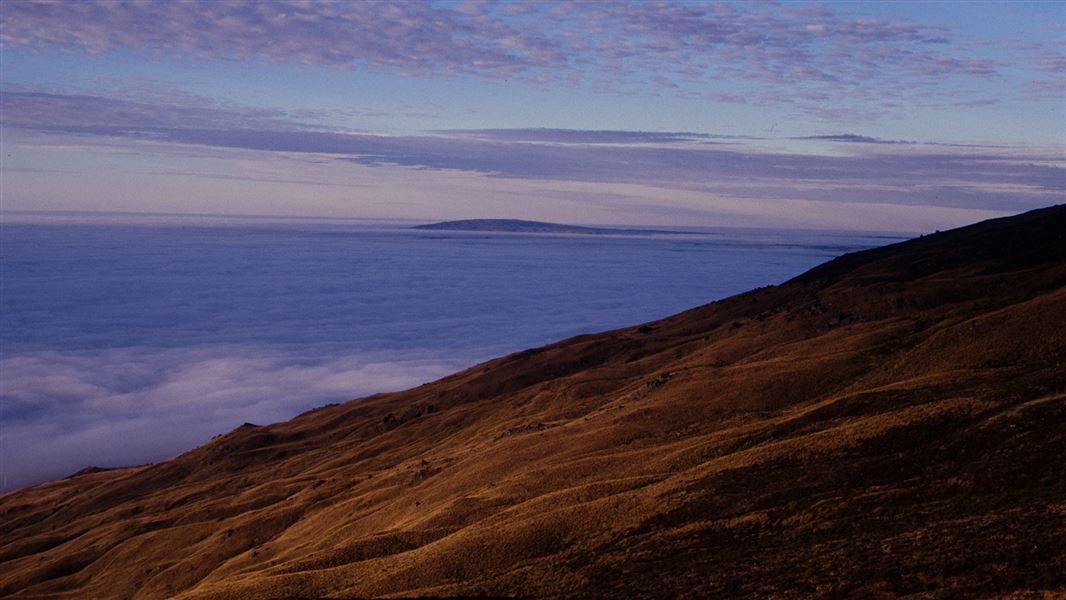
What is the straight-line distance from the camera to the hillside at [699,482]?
127 feet

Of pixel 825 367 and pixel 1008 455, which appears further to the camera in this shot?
pixel 825 367

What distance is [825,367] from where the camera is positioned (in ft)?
240

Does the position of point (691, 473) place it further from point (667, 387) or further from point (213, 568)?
point (213, 568)

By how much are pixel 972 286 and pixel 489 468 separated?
67.9 meters

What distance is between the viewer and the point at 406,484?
83.4 m

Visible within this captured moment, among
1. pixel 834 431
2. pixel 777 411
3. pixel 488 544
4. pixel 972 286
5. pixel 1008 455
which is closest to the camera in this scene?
pixel 1008 455

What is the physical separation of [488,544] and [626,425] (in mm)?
25642

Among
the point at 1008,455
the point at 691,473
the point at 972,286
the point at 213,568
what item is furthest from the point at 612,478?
the point at 972,286

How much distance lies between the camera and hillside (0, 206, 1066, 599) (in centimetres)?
3859

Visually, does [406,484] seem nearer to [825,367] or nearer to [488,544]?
[488,544]

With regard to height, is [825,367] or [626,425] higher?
[825,367]

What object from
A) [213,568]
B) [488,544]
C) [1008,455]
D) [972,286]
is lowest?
[213,568]

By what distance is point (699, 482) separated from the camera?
50.4 meters

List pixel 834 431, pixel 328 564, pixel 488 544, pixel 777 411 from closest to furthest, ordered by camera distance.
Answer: pixel 488 544 < pixel 834 431 < pixel 328 564 < pixel 777 411
